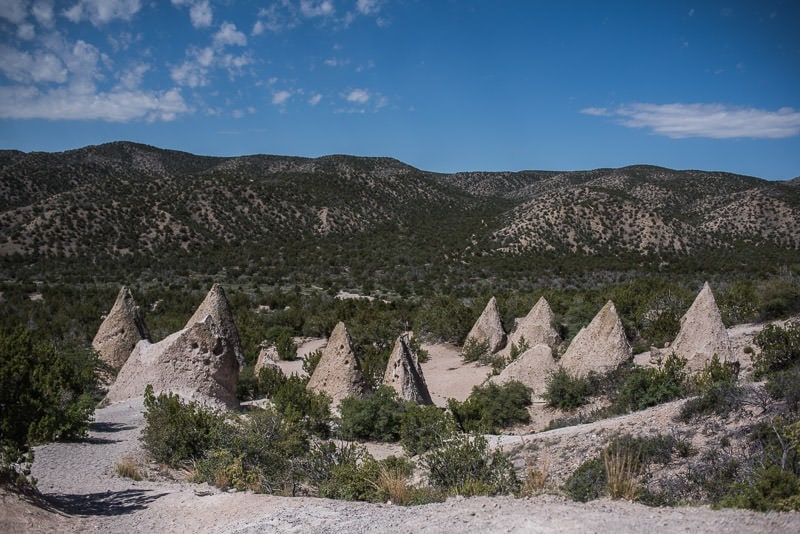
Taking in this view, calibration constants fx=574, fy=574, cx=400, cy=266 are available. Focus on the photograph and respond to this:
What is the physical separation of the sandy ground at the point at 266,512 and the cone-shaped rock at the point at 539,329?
10.8m

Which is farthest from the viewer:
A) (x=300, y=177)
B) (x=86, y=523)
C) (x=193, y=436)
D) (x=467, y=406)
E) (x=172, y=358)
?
(x=300, y=177)

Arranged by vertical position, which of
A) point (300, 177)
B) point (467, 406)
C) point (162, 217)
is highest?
point (300, 177)

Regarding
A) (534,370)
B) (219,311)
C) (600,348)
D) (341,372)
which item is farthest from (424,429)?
(219,311)

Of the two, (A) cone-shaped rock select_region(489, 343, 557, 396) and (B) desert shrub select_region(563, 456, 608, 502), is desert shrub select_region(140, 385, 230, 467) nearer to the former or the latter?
(B) desert shrub select_region(563, 456, 608, 502)

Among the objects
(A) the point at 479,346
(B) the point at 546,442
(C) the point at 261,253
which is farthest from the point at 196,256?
(B) the point at 546,442

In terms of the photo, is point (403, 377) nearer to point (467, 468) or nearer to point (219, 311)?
point (219, 311)

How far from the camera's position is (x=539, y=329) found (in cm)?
1939

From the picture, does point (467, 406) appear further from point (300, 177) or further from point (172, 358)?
point (300, 177)

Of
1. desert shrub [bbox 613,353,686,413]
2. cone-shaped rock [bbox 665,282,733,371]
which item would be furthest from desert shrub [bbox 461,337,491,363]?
desert shrub [bbox 613,353,686,413]

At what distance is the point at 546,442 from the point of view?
29.9ft

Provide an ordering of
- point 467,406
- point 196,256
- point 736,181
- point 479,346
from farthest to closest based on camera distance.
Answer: point 736,181, point 196,256, point 479,346, point 467,406

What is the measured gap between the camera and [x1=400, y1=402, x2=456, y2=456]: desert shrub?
861cm

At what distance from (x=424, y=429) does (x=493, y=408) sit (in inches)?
163

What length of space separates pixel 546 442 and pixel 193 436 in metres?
5.46
